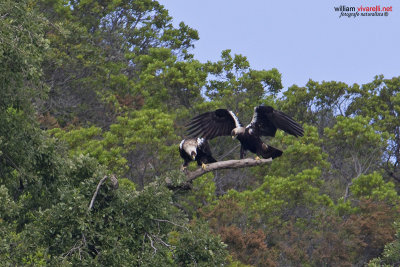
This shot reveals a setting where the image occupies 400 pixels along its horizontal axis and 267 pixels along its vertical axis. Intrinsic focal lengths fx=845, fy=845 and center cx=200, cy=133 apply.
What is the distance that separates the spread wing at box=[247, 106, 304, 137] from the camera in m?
16.1

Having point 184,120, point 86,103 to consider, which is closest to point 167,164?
point 184,120

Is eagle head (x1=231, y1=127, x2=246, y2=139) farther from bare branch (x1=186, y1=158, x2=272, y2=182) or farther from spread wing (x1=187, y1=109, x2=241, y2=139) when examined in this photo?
bare branch (x1=186, y1=158, x2=272, y2=182)

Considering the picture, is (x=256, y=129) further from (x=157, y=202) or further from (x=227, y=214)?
(x=227, y=214)

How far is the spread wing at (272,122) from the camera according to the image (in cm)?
1612

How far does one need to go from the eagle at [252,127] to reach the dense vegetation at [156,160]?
1.76 metres

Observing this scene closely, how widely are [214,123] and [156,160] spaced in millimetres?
13720

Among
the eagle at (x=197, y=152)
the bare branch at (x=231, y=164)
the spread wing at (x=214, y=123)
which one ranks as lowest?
the bare branch at (x=231, y=164)

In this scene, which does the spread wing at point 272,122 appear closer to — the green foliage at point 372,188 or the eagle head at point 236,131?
the eagle head at point 236,131

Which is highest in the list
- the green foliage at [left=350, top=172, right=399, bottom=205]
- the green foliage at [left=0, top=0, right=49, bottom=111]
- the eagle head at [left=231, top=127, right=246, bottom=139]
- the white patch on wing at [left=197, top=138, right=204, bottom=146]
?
the green foliage at [left=0, top=0, right=49, bottom=111]

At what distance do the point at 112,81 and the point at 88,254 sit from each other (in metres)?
29.5

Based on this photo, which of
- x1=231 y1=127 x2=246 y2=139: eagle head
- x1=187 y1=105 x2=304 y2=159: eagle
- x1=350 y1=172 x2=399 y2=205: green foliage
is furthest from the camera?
x1=350 y1=172 x2=399 y2=205: green foliage

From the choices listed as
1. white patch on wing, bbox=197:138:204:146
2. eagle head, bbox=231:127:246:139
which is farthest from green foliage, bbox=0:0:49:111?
eagle head, bbox=231:127:246:139

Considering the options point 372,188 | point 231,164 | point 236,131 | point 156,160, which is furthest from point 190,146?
point 372,188

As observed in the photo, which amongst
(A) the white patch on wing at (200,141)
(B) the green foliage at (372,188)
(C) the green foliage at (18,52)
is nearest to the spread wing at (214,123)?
(A) the white patch on wing at (200,141)
